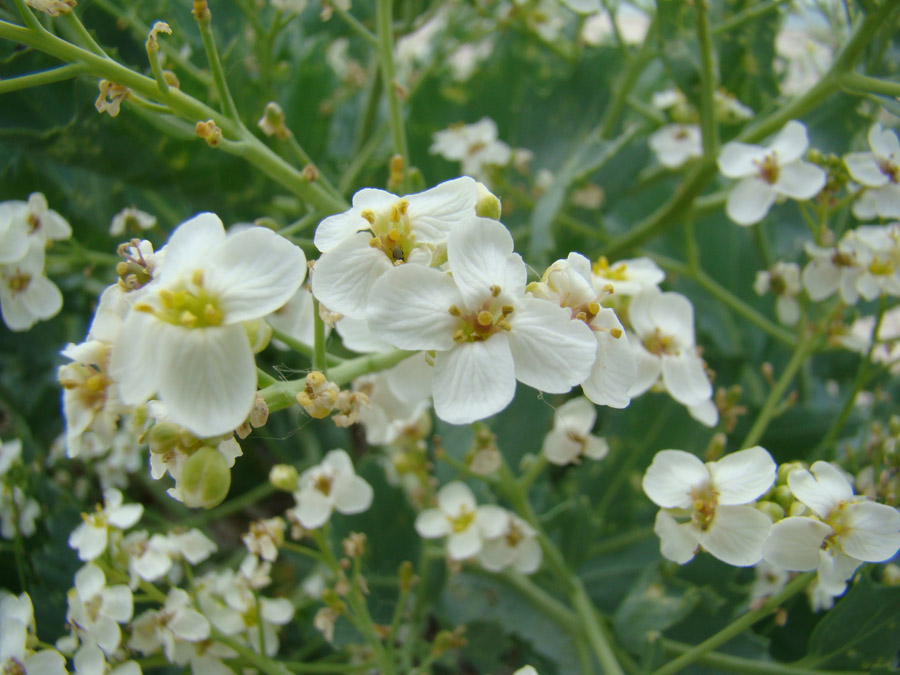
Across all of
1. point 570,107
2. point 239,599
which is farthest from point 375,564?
point 570,107

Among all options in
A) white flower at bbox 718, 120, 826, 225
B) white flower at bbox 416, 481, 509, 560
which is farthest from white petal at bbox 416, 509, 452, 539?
white flower at bbox 718, 120, 826, 225

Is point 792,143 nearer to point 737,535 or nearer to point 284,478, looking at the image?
point 737,535

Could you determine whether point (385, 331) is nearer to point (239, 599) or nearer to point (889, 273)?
point (239, 599)

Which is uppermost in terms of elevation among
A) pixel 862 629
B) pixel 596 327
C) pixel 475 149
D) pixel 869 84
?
pixel 869 84

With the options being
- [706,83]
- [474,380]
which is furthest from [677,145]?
[474,380]

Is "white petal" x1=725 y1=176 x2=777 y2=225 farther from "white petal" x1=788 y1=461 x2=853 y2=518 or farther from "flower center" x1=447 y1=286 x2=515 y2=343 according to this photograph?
"flower center" x1=447 y1=286 x2=515 y2=343
